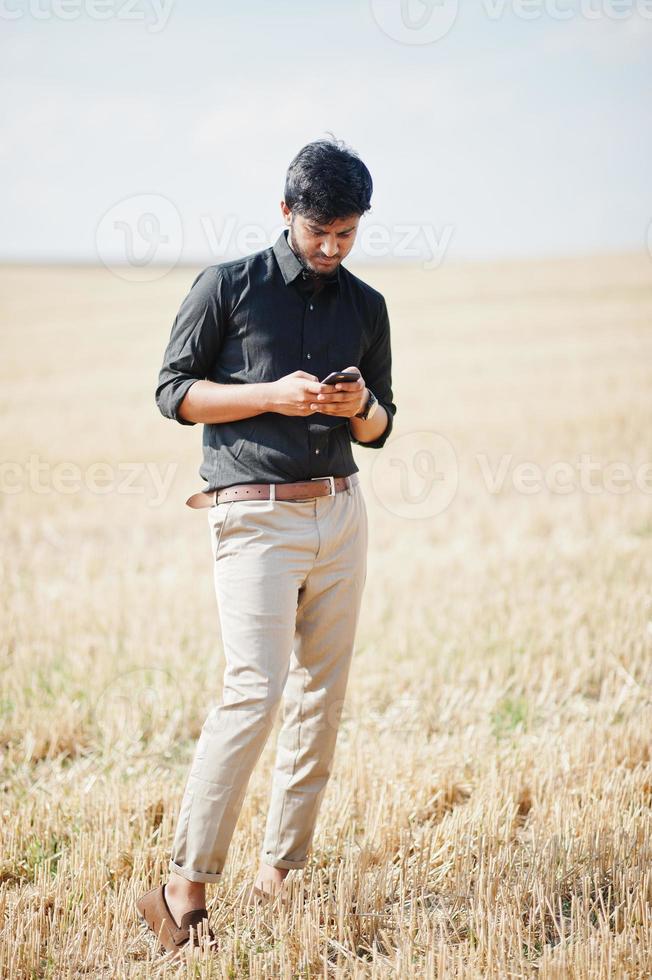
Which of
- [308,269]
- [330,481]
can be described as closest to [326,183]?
[308,269]

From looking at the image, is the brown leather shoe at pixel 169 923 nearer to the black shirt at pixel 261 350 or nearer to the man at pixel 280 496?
the man at pixel 280 496

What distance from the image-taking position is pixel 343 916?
3.04 meters

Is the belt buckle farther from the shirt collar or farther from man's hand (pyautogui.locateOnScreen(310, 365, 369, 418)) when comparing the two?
the shirt collar

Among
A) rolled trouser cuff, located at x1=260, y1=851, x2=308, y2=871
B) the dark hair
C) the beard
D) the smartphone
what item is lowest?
rolled trouser cuff, located at x1=260, y1=851, x2=308, y2=871

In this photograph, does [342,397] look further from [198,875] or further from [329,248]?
[198,875]

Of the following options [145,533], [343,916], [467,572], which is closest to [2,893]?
[343,916]

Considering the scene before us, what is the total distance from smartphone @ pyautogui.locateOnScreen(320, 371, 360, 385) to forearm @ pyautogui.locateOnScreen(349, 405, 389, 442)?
0.33 m

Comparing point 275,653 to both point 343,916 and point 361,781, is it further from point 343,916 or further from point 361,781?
point 361,781

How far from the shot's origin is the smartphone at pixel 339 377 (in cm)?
282

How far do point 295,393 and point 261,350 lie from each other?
0.27 meters

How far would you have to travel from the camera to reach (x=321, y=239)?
2947 mm
